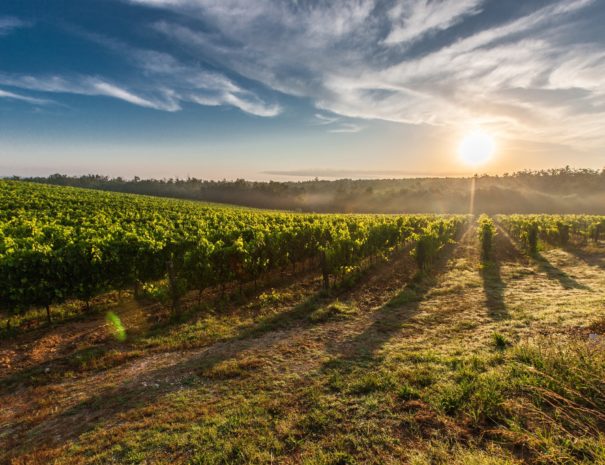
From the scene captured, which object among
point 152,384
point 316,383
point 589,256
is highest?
point 589,256

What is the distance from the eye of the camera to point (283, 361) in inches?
298

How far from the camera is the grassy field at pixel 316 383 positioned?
455cm

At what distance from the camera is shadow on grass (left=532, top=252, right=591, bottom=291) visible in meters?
13.8

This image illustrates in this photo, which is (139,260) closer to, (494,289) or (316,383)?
(316,383)

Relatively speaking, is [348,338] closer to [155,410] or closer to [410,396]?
[410,396]

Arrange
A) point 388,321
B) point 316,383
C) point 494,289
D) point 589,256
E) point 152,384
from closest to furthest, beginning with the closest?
1. point 316,383
2. point 152,384
3. point 388,321
4. point 494,289
5. point 589,256

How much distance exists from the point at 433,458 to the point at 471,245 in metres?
27.1

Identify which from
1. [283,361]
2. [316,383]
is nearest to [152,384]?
[283,361]

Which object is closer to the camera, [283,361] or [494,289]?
[283,361]

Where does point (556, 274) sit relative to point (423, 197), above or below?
below

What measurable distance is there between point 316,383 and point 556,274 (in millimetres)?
16683

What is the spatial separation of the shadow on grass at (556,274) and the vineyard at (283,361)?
9.8 inches

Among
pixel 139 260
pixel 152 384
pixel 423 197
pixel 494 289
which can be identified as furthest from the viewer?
pixel 423 197

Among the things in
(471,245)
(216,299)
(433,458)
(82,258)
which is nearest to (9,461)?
(433,458)
